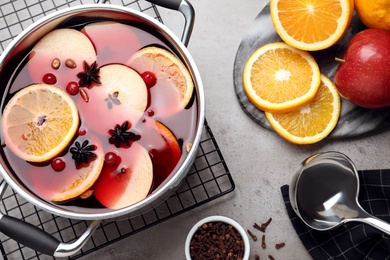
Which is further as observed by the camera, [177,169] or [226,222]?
[226,222]

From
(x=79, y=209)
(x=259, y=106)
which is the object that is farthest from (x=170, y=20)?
(x=79, y=209)

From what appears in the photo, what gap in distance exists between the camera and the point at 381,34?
1.66 meters

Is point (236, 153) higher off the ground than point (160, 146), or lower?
lower

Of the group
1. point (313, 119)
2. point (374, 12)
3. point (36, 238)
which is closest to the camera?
point (36, 238)

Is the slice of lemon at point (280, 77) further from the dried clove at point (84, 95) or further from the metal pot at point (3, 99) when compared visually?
the dried clove at point (84, 95)

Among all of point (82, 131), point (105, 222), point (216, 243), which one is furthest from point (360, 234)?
point (82, 131)

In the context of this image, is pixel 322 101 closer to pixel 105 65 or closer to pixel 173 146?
pixel 173 146

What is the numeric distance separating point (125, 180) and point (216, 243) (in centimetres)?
39

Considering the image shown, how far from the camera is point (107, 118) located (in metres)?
1.46

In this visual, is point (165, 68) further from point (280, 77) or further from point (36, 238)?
point (36, 238)

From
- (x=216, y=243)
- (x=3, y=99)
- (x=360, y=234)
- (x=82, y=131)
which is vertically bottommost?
(x=360, y=234)

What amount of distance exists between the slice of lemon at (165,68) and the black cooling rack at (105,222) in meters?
0.31

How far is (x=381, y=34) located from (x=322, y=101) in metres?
0.25

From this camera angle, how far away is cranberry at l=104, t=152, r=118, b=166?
4.71ft
